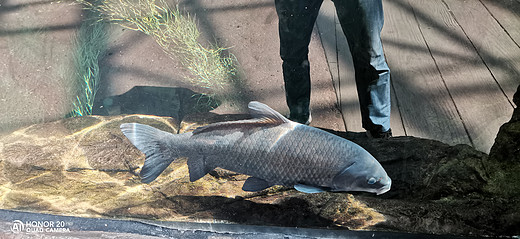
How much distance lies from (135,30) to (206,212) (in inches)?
23.7

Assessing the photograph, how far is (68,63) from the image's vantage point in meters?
1.34

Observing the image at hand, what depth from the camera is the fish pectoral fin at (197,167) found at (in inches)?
41.8

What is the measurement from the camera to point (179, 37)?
1252 mm

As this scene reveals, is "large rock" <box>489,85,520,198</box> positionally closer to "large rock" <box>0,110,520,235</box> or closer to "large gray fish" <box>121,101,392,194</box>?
"large rock" <box>0,110,520,235</box>

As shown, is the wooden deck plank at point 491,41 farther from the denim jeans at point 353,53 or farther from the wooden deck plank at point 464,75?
the denim jeans at point 353,53

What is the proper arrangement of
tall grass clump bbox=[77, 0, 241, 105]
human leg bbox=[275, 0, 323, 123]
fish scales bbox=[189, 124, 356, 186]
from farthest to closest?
tall grass clump bbox=[77, 0, 241, 105] → human leg bbox=[275, 0, 323, 123] → fish scales bbox=[189, 124, 356, 186]

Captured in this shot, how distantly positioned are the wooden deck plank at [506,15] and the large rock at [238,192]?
1.37 feet

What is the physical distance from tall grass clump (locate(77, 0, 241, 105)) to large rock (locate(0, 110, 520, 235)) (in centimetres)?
13

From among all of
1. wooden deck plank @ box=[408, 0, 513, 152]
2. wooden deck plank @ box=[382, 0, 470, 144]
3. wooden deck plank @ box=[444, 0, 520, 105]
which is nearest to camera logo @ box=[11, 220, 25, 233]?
wooden deck plank @ box=[382, 0, 470, 144]

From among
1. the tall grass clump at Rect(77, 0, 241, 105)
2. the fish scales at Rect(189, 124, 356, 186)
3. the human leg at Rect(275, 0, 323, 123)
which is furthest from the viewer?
the tall grass clump at Rect(77, 0, 241, 105)

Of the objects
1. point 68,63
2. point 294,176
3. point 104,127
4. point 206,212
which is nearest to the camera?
point 294,176

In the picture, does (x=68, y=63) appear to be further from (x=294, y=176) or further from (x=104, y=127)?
(x=294, y=176)

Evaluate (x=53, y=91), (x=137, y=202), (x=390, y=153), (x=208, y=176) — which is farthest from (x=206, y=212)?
(x=53, y=91)

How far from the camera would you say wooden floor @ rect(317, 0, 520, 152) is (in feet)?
3.77
